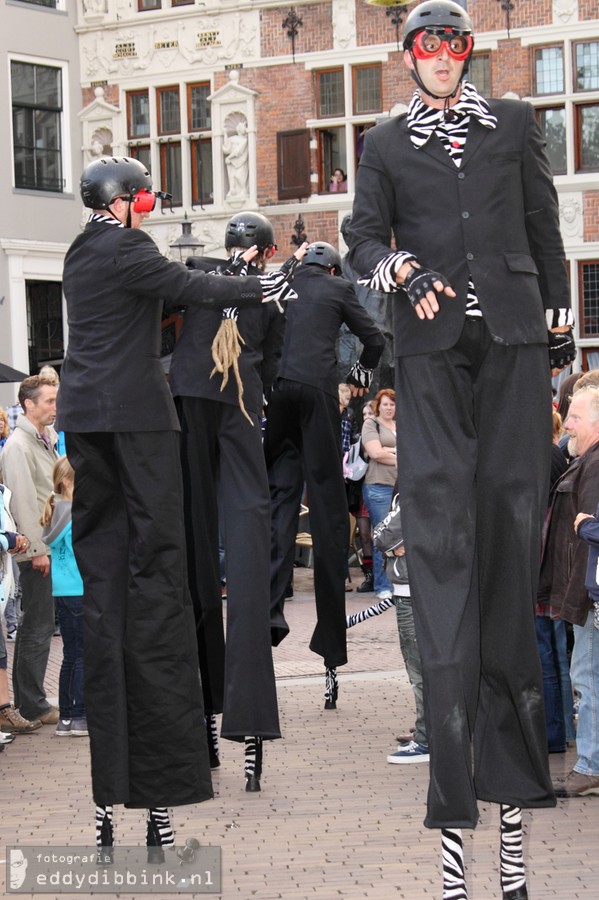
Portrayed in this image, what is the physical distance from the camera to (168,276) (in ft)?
16.2

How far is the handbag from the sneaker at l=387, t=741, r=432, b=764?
25.7 ft

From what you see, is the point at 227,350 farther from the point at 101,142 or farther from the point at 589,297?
the point at 101,142

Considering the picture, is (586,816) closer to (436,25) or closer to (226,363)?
(226,363)

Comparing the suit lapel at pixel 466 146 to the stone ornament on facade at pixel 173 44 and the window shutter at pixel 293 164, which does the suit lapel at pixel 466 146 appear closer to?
the window shutter at pixel 293 164

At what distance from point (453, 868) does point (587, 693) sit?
252 centimetres

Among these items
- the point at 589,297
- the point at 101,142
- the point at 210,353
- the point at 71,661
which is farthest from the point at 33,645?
the point at 101,142

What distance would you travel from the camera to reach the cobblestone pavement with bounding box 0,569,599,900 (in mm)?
4910

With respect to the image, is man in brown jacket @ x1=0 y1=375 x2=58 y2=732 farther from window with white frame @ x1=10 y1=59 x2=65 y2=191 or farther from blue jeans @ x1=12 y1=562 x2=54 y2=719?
window with white frame @ x1=10 y1=59 x2=65 y2=191

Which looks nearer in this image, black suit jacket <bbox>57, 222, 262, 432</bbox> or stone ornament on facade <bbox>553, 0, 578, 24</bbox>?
black suit jacket <bbox>57, 222, 262, 432</bbox>

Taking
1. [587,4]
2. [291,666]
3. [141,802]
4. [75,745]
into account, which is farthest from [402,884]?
[587,4]

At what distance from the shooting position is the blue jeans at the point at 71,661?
808 cm

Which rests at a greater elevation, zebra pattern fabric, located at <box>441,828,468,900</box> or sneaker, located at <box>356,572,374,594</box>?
zebra pattern fabric, located at <box>441,828,468,900</box>

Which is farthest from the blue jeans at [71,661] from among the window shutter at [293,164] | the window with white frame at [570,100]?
the window shutter at [293,164]

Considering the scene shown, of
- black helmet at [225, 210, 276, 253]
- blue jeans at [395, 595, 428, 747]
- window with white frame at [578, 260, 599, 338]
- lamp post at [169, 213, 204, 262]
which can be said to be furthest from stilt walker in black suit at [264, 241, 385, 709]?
window with white frame at [578, 260, 599, 338]
